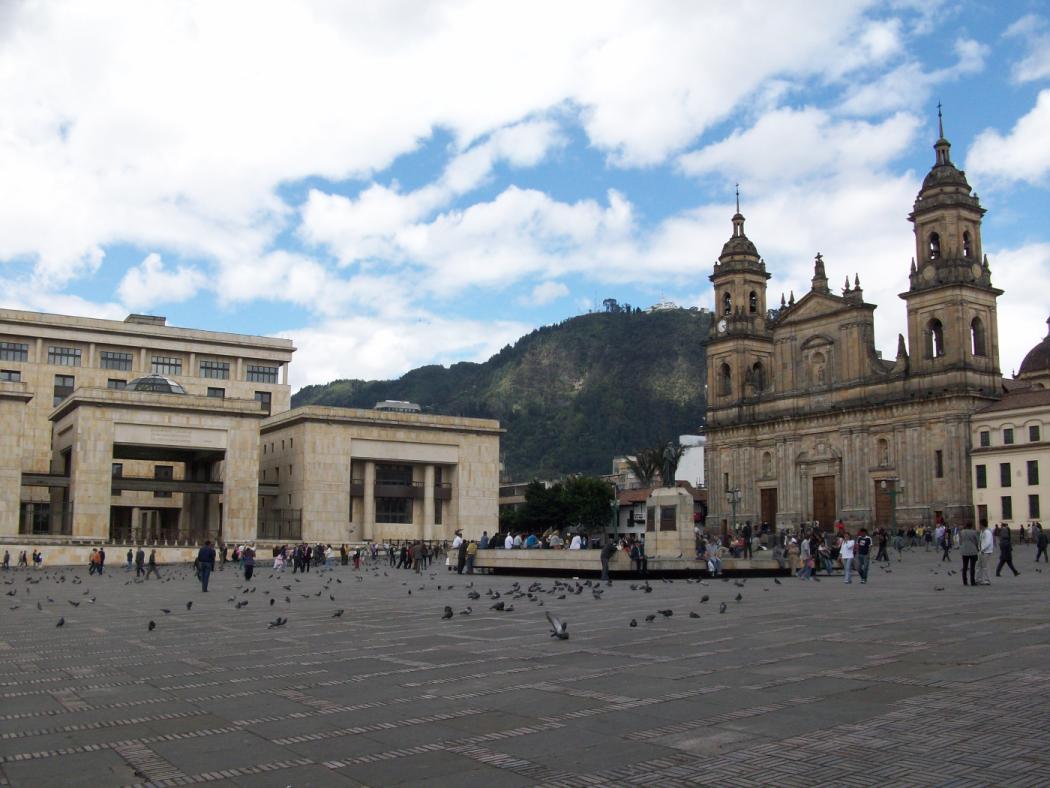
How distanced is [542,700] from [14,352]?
79.1 meters

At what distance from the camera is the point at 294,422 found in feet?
232

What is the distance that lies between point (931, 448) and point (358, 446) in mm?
37106

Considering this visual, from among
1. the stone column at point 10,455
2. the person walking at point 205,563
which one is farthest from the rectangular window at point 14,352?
the person walking at point 205,563

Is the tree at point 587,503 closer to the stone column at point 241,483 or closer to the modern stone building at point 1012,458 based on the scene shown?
the stone column at point 241,483

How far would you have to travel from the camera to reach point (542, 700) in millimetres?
9219

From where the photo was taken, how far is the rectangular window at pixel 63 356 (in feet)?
260

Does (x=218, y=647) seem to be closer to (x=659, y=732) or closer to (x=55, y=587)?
(x=659, y=732)

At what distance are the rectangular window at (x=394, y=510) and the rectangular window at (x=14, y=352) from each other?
30.3 metres

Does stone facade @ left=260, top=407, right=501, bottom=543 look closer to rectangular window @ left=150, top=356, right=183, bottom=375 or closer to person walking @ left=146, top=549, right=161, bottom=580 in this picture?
rectangular window @ left=150, top=356, right=183, bottom=375

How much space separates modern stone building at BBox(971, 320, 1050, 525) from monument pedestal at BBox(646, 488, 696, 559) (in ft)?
93.1

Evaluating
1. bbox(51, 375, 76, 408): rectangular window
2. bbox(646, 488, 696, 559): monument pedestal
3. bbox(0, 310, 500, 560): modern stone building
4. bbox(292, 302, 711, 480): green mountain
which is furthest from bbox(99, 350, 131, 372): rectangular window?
bbox(292, 302, 711, 480): green mountain

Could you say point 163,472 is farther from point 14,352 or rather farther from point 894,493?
point 894,493

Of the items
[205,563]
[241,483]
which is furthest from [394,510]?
[205,563]

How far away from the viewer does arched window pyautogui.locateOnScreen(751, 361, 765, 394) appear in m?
75.4
